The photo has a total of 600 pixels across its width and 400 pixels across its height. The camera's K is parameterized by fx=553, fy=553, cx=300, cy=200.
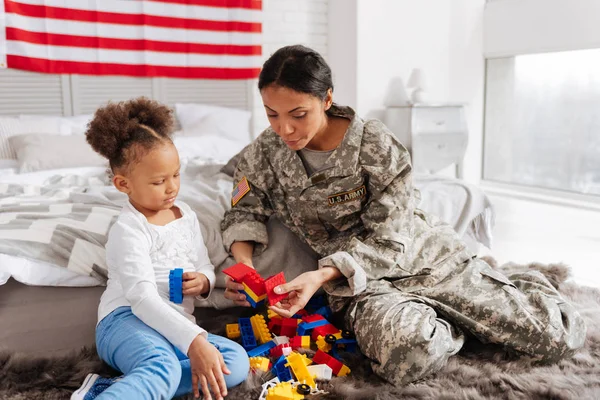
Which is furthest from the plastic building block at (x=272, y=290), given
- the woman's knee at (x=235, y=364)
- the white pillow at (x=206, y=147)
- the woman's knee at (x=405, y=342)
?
the white pillow at (x=206, y=147)

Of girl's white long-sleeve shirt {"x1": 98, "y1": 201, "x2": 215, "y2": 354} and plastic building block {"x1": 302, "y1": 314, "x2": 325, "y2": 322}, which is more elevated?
girl's white long-sleeve shirt {"x1": 98, "y1": 201, "x2": 215, "y2": 354}

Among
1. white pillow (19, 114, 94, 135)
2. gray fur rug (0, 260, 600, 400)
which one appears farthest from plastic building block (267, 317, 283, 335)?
white pillow (19, 114, 94, 135)

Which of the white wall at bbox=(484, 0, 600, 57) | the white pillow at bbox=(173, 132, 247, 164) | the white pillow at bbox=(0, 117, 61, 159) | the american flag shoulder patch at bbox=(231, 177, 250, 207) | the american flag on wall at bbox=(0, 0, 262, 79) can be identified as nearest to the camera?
the american flag shoulder patch at bbox=(231, 177, 250, 207)

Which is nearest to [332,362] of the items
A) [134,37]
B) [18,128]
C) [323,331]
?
[323,331]

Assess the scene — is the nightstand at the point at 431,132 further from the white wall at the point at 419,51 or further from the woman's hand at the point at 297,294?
the woman's hand at the point at 297,294

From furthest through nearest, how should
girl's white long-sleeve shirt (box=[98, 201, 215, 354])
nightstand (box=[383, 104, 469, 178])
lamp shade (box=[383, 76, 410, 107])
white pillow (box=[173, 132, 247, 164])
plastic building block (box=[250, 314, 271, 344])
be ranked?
lamp shade (box=[383, 76, 410, 107]), nightstand (box=[383, 104, 469, 178]), white pillow (box=[173, 132, 247, 164]), plastic building block (box=[250, 314, 271, 344]), girl's white long-sleeve shirt (box=[98, 201, 215, 354])

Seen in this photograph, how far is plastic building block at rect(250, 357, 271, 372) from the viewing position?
1.30 m

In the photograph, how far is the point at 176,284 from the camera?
124 centimetres

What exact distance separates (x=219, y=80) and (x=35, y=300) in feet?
9.26

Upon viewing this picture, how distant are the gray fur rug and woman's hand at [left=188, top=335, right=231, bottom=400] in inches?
5.5

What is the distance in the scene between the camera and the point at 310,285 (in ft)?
4.16

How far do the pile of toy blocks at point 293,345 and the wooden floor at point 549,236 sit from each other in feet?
4.47

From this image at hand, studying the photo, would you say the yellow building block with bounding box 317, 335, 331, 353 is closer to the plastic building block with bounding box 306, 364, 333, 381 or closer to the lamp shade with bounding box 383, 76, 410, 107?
the plastic building block with bounding box 306, 364, 333, 381

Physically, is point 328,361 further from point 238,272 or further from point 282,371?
point 238,272
